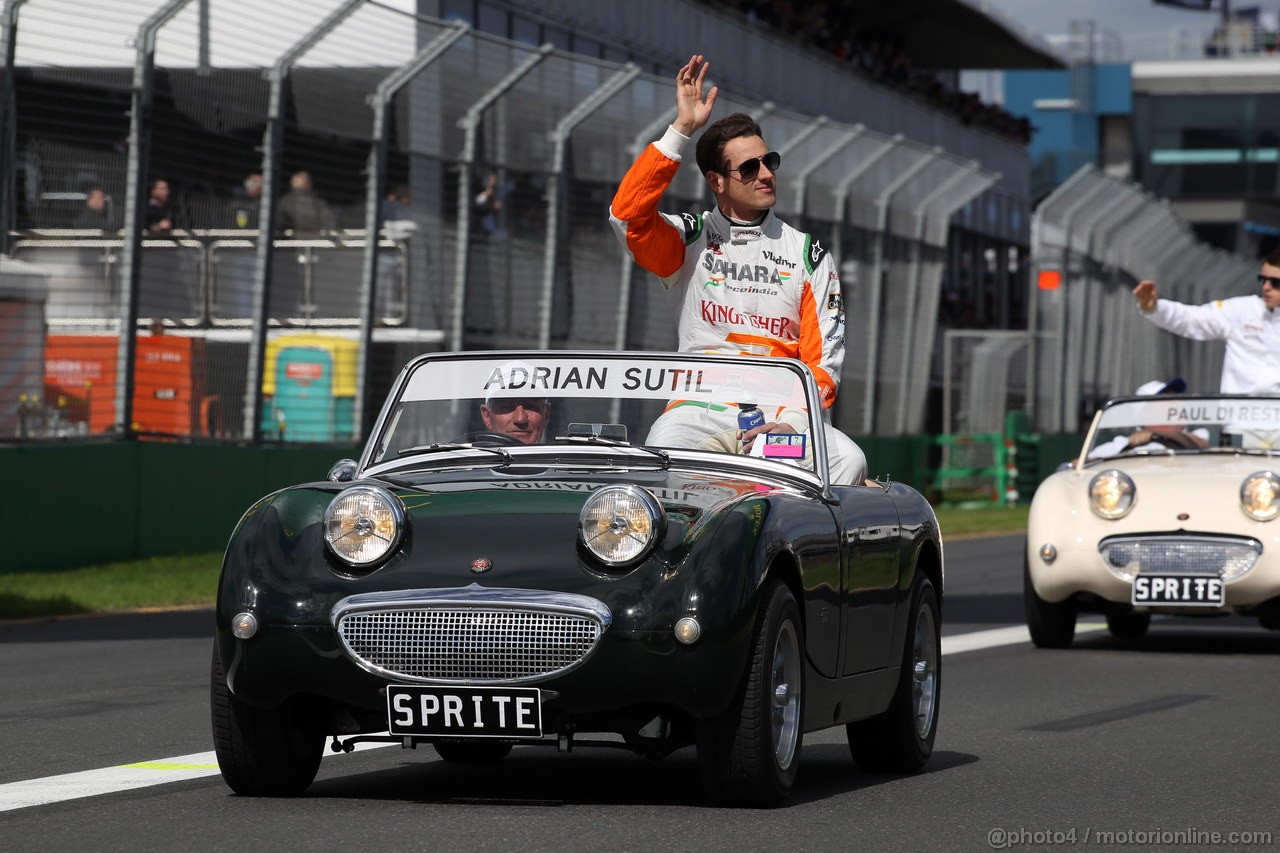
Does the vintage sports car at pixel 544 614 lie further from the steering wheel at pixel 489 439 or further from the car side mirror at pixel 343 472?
the steering wheel at pixel 489 439

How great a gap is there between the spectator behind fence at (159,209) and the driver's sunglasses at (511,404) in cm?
1023

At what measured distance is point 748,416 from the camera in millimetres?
6895

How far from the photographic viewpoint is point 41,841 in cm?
534

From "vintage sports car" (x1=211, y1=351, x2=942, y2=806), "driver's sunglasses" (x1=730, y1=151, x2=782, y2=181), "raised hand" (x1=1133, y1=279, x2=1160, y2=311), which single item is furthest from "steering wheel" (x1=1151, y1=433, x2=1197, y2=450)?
"vintage sports car" (x1=211, y1=351, x2=942, y2=806)

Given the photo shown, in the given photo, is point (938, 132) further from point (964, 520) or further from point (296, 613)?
point (296, 613)

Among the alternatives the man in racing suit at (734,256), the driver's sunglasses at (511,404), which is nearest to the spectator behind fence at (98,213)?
the man in racing suit at (734,256)

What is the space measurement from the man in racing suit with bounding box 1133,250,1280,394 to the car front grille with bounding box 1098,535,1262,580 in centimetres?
193

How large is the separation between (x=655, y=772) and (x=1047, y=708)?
2.65 metres

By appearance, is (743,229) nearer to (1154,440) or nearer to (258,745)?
(258,745)

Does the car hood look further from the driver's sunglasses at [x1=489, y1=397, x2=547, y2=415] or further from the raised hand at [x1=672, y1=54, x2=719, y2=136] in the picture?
the driver's sunglasses at [x1=489, y1=397, x2=547, y2=415]

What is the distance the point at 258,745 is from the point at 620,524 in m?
1.08

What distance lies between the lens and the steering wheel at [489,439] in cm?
670

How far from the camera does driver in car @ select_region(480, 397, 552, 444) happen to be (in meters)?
6.75

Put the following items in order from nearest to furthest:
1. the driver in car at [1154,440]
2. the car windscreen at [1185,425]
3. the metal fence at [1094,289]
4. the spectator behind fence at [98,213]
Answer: the car windscreen at [1185,425] < the driver in car at [1154,440] < the spectator behind fence at [98,213] < the metal fence at [1094,289]
